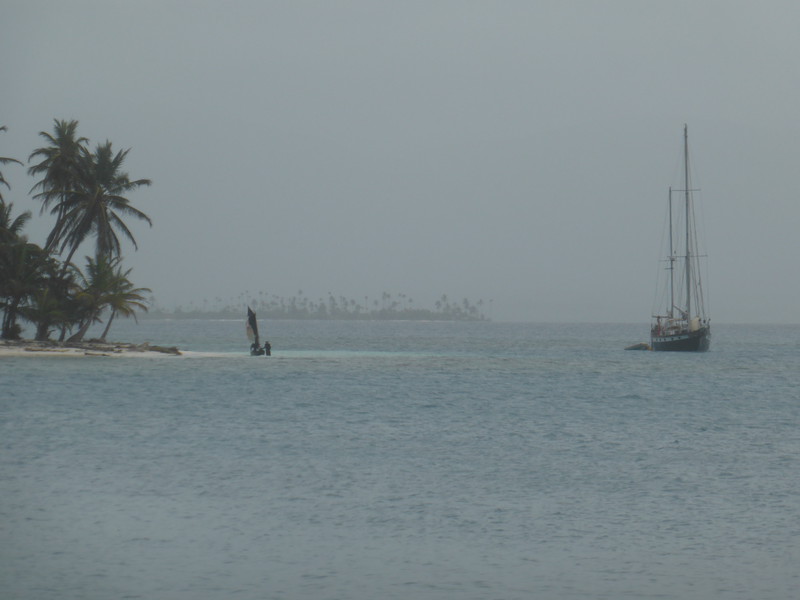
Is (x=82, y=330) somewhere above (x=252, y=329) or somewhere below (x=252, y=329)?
below

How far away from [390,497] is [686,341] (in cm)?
7304

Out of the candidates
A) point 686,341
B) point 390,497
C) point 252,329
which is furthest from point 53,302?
point 686,341

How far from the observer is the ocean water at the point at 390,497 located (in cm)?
1426

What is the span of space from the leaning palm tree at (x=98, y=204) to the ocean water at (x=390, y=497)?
2530 centimetres

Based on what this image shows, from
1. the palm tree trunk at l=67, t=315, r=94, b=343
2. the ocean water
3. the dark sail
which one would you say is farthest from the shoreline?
the ocean water

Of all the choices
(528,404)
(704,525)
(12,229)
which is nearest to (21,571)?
(704,525)

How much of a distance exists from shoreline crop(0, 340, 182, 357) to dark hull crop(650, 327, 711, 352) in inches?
1689

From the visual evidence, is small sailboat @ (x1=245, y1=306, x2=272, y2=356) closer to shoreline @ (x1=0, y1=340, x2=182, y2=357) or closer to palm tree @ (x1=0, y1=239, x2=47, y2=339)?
shoreline @ (x1=0, y1=340, x2=182, y2=357)

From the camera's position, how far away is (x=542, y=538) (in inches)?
663

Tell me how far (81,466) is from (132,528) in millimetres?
6901

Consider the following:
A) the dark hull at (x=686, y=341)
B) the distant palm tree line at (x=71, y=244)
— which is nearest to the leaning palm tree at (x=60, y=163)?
the distant palm tree line at (x=71, y=244)

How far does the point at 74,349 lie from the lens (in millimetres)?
66438

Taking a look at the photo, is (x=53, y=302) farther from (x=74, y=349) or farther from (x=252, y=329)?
(x=252, y=329)

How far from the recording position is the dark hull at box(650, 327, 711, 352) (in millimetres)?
88812
